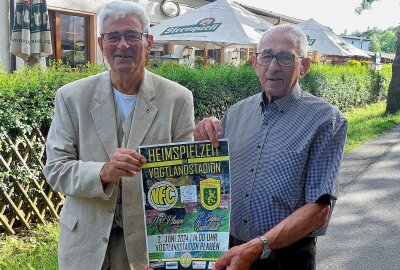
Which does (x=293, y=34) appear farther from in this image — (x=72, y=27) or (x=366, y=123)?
(x=366, y=123)

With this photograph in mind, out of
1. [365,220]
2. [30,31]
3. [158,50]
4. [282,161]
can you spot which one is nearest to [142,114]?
[282,161]

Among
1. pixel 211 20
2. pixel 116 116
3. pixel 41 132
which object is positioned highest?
pixel 211 20

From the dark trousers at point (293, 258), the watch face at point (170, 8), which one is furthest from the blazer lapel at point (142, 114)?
the watch face at point (170, 8)

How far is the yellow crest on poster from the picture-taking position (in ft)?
6.34

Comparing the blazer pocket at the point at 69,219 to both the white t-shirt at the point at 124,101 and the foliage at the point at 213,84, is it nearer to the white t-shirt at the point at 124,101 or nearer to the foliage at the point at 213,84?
the white t-shirt at the point at 124,101

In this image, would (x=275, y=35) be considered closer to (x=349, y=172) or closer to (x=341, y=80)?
(x=349, y=172)

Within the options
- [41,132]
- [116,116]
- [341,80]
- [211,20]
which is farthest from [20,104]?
[341,80]

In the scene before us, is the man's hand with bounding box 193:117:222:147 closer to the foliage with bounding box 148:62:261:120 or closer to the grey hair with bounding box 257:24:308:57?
the grey hair with bounding box 257:24:308:57

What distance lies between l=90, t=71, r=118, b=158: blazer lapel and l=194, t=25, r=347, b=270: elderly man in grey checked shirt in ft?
1.25

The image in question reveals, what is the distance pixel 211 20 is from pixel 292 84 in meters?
9.72

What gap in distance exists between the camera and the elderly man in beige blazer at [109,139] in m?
2.10

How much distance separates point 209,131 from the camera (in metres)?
2.03

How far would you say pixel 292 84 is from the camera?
2.26 meters

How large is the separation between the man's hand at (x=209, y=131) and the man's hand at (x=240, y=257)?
0.43 meters
